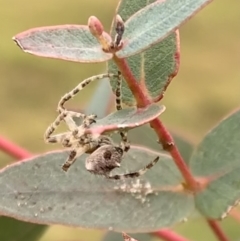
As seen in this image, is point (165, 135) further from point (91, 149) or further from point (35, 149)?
point (35, 149)

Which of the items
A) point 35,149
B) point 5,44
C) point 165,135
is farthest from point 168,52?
point 5,44

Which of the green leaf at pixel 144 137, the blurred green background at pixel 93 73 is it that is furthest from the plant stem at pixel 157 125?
the blurred green background at pixel 93 73

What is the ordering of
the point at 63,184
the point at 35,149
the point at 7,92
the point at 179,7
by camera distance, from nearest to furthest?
the point at 179,7, the point at 63,184, the point at 35,149, the point at 7,92

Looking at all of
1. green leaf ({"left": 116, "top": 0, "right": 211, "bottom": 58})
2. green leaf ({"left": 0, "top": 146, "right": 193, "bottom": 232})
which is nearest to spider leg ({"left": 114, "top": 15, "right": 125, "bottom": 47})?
green leaf ({"left": 116, "top": 0, "right": 211, "bottom": 58})

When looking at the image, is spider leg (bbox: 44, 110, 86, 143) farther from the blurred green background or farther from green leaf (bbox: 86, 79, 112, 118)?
the blurred green background

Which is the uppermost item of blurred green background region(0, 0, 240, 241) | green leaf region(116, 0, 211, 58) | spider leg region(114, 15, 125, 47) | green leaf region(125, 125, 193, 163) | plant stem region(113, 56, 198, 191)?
spider leg region(114, 15, 125, 47)

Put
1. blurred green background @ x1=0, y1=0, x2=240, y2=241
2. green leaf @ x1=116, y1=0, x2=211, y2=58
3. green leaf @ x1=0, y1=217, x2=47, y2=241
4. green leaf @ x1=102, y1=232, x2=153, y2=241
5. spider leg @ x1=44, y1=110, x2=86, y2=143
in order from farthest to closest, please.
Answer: blurred green background @ x1=0, y1=0, x2=240, y2=241, green leaf @ x1=102, y1=232, x2=153, y2=241, green leaf @ x1=0, y1=217, x2=47, y2=241, spider leg @ x1=44, y1=110, x2=86, y2=143, green leaf @ x1=116, y1=0, x2=211, y2=58

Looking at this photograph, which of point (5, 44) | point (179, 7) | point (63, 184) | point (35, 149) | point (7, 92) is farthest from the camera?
point (5, 44)
